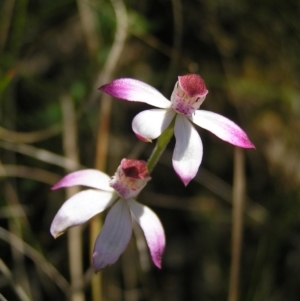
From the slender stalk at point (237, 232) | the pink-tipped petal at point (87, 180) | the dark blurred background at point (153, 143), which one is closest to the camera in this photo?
the pink-tipped petal at point (87, 180)

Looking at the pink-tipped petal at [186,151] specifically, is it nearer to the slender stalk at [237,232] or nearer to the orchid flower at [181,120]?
the orchid flower at [181,120]

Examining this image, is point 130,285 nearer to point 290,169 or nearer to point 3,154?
point 3,154

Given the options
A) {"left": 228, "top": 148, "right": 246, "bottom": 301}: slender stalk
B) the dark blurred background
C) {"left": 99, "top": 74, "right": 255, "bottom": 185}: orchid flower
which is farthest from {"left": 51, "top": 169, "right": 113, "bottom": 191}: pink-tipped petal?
{"left": 228, "top": 148, "right": 246, "bottom": 301}: slender stalk

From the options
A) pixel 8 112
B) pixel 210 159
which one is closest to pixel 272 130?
pixel 210 159

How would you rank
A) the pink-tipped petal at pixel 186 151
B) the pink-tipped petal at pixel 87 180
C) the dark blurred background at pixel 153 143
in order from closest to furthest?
1. the pink-tipped petal at pixel 186 151
2. the pink-tipped petal at pixel 87 180
3. the dark blurred background at pixel 153 143

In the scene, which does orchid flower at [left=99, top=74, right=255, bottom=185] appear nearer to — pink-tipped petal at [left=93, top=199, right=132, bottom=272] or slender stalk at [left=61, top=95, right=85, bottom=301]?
pink-tipped petal at [left=93, top=199, right=132, bottom=272]

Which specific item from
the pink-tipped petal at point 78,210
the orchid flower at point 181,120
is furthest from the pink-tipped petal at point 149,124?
the pink-tipped petal at point 78,210

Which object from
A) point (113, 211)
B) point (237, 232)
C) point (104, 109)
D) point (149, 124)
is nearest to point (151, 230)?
point (113, 211)
